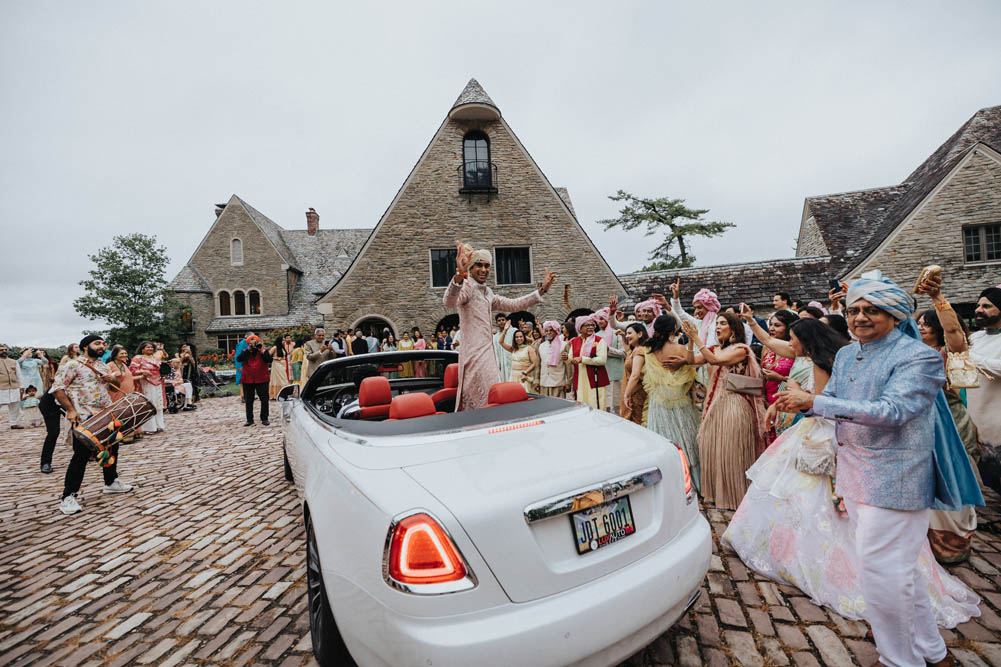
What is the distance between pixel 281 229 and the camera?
38312mm

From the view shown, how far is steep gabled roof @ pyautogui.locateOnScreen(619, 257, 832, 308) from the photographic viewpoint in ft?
55.3

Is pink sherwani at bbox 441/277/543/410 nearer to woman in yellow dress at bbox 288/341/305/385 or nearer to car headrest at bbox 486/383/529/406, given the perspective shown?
car headrest at bbox 486/383/529/406

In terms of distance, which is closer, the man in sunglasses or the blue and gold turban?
the blue and gold turban

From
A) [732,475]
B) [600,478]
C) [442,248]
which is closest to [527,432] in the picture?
[600,478]

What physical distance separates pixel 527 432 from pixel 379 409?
63.6 inches

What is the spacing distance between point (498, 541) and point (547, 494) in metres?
0.26

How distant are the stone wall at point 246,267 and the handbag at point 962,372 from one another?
117 ft

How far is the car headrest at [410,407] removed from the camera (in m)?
2.42

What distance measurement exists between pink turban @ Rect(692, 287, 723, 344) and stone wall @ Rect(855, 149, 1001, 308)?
14.9 metres

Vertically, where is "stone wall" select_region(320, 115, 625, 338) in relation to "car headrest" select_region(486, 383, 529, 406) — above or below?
above

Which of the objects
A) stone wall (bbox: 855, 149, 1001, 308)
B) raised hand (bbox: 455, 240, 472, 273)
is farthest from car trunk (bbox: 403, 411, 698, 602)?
stone wall (bbox: 855, 149, 1001, 308)

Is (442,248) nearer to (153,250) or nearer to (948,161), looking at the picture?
(948,161)

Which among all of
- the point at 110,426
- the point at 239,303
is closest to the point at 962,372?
the point at 110,426

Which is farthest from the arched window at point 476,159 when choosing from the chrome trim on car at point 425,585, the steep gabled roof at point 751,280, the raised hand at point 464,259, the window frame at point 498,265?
the chrome trim on car at point 425,585
